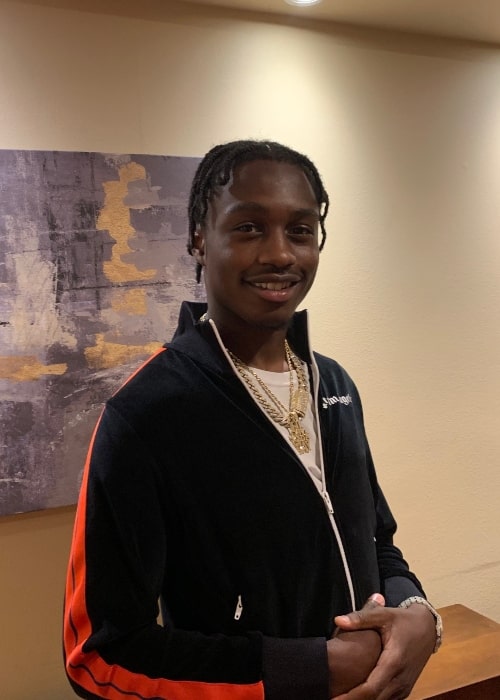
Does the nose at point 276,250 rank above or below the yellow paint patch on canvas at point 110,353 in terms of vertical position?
above

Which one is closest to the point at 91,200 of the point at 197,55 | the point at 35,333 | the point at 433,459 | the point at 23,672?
the point at 35,333

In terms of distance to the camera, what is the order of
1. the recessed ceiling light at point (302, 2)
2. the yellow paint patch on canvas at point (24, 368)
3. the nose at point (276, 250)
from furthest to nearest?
the recessed ceiling light at point (302, 2) → the yellow paint patch on canvas at point (24, 368) → the nose at point (276, 250)

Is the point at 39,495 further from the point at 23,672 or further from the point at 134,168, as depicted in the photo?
the point at 134,168

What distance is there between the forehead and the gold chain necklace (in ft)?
0.79

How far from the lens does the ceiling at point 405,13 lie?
1621 mm

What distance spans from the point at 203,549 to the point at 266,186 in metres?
0.53

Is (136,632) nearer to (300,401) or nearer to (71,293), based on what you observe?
(300,401)

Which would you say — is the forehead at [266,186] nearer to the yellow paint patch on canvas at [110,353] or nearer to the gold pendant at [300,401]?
the gold pendant at [300,401]

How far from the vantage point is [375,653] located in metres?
0.84

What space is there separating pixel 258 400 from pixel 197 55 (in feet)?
3.46

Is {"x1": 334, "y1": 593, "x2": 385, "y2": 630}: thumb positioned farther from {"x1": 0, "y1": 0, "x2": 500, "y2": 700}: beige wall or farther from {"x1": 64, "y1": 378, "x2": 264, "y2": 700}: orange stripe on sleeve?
{"x1": 0, "y1": 0, "x2": 500, "y2": 700}: beige wall

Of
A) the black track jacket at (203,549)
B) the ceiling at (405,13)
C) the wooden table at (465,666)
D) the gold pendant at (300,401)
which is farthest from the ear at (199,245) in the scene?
the wooden table at (465,666)

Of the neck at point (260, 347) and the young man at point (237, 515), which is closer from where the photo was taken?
the young man at point (237, 515)

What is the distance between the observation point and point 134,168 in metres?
1.48
